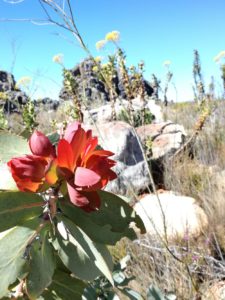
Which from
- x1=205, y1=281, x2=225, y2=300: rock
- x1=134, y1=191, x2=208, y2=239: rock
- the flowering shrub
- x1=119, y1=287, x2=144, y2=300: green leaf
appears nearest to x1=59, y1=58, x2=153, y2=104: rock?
x1=134, y1=191, x2=208, y2=239: rock

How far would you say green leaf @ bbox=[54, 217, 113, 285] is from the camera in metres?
0.73

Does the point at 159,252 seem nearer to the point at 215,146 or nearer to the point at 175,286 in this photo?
the point at 175,286

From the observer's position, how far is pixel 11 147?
2.67 ft

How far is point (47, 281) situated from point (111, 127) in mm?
4418

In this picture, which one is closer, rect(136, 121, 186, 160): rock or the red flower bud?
the red flower bud

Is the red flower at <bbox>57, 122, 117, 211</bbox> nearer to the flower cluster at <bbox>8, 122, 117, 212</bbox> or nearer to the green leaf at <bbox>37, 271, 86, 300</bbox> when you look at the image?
the flower cluster at <bbox>8, 122, 117, 212</bbox>

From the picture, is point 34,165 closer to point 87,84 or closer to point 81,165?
point 81,165

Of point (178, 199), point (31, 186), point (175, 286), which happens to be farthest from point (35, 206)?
point (178, 199)

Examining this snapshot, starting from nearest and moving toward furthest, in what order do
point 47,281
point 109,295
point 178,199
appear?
point 47,281
point 109,295
point 178,199

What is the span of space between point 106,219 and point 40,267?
0.51 feet

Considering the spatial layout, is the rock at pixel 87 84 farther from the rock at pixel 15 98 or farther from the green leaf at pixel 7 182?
the green leaf at pixel 7 182

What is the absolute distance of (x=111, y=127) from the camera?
511 centimetres

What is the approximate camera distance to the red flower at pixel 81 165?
2.32ft

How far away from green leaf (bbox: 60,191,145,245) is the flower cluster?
0.18 ft
